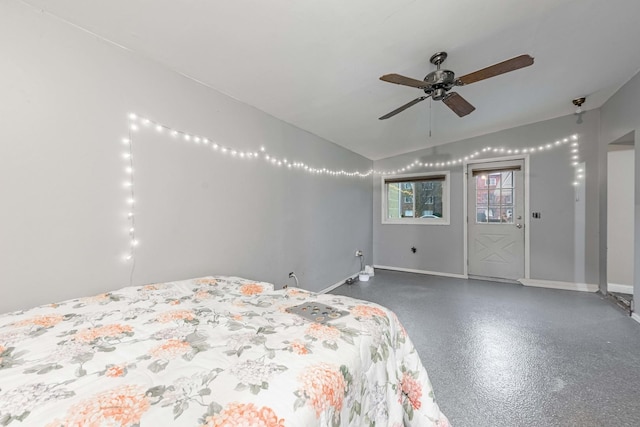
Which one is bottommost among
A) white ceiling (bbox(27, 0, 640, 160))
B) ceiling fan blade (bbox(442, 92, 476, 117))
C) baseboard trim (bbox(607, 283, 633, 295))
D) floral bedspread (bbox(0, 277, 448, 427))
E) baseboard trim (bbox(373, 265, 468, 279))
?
baseboard trim (bbox(373, 265, 468, 279))

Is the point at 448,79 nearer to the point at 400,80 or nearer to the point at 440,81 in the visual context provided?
the point at 440,81

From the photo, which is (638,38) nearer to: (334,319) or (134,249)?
(334,319)

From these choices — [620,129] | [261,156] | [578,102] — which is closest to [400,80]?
[261,156]

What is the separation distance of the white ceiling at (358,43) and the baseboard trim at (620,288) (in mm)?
2555

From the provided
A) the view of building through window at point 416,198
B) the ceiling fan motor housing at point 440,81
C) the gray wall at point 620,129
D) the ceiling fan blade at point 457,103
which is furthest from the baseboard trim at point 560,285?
the ceiling fan motor housing at point 440,81

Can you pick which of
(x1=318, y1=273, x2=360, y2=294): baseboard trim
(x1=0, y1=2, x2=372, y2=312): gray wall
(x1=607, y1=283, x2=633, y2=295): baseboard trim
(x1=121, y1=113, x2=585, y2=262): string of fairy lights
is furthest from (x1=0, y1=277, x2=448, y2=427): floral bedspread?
(x1=607, y1=283, x2=633, y2=295): baseboard trim

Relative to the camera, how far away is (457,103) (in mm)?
2174

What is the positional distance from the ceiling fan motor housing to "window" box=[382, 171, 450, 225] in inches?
111

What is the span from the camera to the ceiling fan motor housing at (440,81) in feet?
6.39

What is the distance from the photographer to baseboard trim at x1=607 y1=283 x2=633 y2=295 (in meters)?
3.35

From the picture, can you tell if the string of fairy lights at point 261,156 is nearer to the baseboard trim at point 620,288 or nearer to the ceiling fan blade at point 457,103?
the baseboard trim at point 620,288

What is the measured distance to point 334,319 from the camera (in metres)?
1.14

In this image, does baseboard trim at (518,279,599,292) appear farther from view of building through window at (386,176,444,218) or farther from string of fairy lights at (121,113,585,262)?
view of building through window at (386,176,444,218)

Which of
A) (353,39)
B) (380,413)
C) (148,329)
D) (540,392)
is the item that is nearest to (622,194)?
(540,392)
